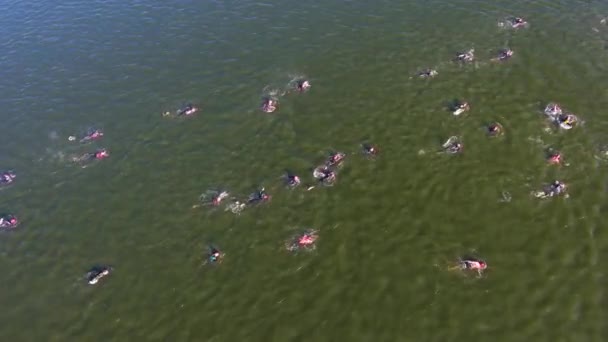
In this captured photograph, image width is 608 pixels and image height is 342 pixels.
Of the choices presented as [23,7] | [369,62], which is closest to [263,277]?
[369,62]

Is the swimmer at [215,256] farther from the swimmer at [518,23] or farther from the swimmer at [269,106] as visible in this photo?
the swimmer at [518,23]

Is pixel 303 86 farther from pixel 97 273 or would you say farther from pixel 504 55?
pixel 97 273

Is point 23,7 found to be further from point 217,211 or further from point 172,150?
point 217,211

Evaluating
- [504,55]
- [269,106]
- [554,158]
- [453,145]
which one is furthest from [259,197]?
[504,55]

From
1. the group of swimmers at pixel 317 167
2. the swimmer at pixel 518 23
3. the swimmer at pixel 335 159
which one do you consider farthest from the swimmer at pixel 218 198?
the swimmer at pixel 518 23

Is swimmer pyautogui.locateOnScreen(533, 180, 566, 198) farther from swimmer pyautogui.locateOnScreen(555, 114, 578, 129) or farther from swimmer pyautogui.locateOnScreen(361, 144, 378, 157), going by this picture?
swimmer pyautogui.locateOnScreen(361, 144, 378, 157)

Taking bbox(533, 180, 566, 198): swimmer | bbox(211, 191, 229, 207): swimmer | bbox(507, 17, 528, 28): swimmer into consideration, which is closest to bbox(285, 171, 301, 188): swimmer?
bbox(211, 191, 229, 207): swimmer

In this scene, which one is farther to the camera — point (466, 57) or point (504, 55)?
point (466, 57)
